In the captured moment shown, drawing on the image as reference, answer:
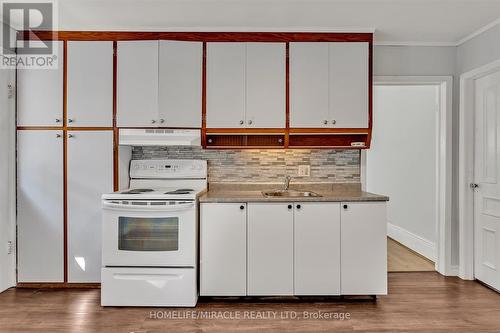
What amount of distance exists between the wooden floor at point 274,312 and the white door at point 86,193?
254mm

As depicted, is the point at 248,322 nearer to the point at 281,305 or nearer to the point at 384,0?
the point at 281,305

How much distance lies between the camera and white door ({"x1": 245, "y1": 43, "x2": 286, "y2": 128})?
312 centimetres

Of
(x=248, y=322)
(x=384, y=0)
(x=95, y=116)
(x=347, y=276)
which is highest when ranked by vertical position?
(x=384, y=0)

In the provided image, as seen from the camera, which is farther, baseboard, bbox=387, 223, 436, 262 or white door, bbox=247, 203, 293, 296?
baseboard, bbox=387, 223, 436, 262

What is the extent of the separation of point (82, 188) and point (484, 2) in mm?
3757

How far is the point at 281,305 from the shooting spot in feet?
9.12

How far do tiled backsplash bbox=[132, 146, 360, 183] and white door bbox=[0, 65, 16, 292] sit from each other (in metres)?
1.09

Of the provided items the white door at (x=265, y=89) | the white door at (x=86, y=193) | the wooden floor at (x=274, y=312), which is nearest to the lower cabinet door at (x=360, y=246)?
the wooden floor at (x=274, y=312)

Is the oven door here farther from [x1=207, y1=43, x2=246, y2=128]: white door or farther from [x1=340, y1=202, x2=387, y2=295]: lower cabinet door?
[x1=340, y1=202, x2=387, y2=295]: lower cabinet door

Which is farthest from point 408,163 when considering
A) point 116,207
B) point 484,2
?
point 116,207

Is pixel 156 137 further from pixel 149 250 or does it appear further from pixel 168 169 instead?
pixel 149 250

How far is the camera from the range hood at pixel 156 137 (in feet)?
10.1

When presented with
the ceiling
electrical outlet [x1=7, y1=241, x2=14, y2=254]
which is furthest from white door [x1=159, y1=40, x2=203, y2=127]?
electrical outlet [x1=7, y1=241, x2=14, y2=254]

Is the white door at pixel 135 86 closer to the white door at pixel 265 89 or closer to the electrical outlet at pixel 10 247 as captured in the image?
the white door at pixel 265 89
